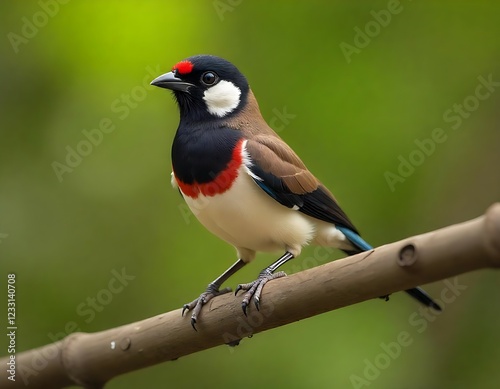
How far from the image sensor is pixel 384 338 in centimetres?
622

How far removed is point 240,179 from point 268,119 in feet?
7.21

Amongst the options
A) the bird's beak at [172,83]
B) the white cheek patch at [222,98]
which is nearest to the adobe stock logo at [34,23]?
the bird's beak at [172,83]

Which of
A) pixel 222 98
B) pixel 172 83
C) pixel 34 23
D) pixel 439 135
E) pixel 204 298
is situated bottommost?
pixel 439 135

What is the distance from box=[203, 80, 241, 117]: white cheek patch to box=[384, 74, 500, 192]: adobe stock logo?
6.11 feet

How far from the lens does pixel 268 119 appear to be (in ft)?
22.7

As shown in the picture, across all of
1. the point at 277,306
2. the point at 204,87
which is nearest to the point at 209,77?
the point at 204,87

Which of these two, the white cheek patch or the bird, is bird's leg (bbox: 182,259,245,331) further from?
the white cheek patch

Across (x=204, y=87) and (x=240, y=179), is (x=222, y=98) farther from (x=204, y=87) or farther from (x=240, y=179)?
(x=240, y=179)

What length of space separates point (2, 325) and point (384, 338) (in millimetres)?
2821

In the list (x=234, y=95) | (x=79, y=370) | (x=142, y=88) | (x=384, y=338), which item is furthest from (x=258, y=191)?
(x=142, y=88)

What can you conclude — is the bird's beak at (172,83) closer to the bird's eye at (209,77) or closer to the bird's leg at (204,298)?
the bird's eye at (209,77)

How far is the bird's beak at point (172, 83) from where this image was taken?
5.17m

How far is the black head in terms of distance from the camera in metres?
5.17

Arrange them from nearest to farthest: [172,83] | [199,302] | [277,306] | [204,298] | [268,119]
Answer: [277,306], [199,302], [204,298], [172,83], [268,119]
